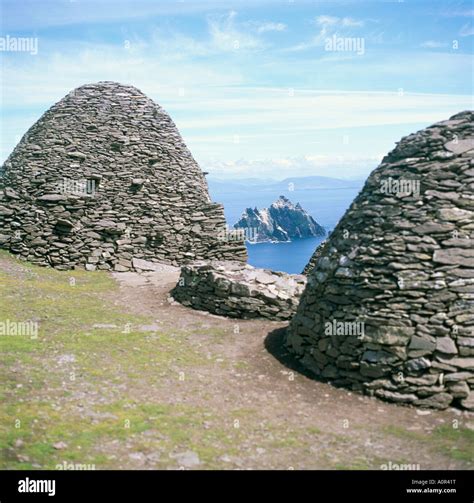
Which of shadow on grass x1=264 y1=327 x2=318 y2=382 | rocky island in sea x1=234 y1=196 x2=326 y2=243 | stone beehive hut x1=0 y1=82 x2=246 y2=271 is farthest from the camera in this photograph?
rocky island in sea x1=234 y1=196 x2=326 y2=243

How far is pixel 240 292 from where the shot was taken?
15062 mm

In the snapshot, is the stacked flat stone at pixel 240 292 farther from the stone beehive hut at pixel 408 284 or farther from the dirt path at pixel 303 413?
the stone beehive hut at pixel 408 284

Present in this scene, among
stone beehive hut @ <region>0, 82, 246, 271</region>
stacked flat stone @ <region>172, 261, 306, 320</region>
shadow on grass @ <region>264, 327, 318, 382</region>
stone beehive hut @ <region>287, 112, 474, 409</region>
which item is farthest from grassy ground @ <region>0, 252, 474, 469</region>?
stone beehive hut @ <region>0, 82, 246, 271</region>

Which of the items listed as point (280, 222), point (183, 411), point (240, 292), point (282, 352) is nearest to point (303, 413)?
point (183, 411)

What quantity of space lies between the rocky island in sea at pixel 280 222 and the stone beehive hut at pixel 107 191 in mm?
42046

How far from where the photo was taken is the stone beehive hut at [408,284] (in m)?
9.23

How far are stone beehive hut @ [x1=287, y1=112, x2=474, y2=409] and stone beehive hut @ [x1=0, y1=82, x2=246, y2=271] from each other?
564 inches

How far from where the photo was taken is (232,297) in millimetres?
15164

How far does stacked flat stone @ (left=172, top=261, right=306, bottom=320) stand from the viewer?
14.7 m

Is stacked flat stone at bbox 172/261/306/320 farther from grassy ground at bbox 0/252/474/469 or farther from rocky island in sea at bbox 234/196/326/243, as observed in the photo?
rocky island in sea at bbox 234/196/326/243

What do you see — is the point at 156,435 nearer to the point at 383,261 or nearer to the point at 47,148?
the point at 383,261

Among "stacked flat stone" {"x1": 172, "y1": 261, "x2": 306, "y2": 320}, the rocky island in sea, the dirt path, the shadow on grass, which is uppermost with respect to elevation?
the rocky island in sea

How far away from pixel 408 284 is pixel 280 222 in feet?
201

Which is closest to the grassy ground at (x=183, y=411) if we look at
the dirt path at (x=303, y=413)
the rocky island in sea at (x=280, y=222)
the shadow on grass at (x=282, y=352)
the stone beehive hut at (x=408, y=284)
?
the dirt path at (x=303, y=413)
